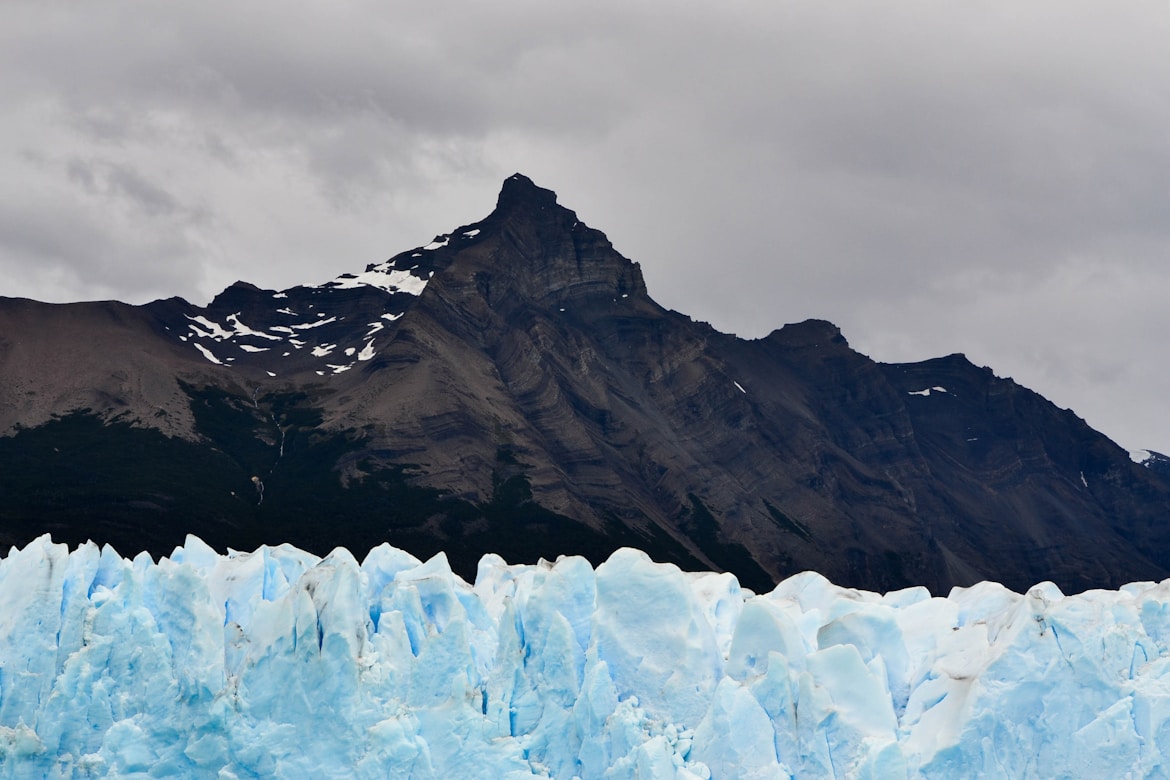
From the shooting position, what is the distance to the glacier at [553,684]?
41.8 m

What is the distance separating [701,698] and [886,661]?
21.6ft

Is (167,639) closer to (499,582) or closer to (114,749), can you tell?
(114,749)

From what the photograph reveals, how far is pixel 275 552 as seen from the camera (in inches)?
2096

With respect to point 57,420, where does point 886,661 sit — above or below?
below

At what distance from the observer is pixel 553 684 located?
146ft

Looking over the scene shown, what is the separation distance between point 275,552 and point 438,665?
12.0m

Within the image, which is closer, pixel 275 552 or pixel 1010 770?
pixel 1010 770

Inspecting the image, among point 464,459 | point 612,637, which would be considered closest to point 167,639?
point 612,637

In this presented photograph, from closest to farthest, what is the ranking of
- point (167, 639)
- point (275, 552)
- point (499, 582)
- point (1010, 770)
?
1. point (1010, 770)
2. point (167, 639)
3. point (275, 552)
4. point (499, 582)

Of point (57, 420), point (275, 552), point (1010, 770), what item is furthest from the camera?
point (57, 420)

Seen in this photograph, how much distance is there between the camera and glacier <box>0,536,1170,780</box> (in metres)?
41.8

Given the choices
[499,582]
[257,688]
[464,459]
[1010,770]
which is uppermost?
[464,459]

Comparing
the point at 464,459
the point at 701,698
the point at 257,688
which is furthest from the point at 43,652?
the point at 464,459

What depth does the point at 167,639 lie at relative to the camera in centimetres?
4484
